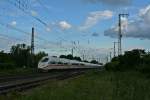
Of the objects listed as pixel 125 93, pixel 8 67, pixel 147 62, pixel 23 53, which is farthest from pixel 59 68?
pixel 125 93

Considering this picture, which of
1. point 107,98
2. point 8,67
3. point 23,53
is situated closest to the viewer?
point 107,98

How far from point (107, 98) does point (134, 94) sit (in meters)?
1.37

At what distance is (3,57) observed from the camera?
10506 cm

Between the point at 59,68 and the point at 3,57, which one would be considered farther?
the point at 3,57

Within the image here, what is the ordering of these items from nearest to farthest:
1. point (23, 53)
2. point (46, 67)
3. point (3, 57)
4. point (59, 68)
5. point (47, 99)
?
point (47, 99)
point (46, 67)
point (59, 68)
point (3, 57)
point (23, 53)

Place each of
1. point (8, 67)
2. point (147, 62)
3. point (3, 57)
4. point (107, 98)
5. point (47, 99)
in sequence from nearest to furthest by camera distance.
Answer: point (47, 99), point (107, 98), point (147, 62), point (8, 67), point (3, 57)

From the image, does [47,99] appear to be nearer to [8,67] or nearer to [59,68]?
[59,68]

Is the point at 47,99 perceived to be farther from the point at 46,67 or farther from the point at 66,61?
the point at 66,61

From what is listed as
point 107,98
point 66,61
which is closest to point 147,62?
point 66,61

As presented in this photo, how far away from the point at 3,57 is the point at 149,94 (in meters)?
89.8

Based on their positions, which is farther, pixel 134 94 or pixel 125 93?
pixel 125 93

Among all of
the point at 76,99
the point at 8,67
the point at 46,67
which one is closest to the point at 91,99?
the point at 76,99

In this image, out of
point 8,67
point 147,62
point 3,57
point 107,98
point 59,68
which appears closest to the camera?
point 107,98

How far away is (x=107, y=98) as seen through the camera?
17828 millimetres
